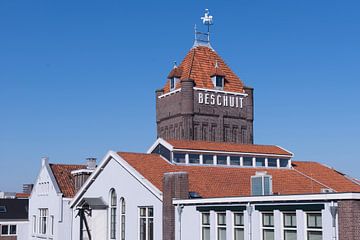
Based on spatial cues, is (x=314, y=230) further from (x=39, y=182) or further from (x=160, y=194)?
(x=39, y=182)

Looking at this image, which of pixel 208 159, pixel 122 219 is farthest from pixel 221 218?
pixel 208 159

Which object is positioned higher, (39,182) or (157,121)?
(157,121)

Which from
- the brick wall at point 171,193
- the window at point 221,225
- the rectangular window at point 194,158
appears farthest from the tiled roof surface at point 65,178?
the window at point 221,225

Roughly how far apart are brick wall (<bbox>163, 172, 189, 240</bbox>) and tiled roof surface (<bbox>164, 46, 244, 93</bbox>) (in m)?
29.9

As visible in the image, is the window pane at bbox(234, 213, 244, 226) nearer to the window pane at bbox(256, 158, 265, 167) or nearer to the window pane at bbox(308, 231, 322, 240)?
the window pane at bbox(308, 231, 322, 240)

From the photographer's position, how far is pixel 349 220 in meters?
20.3

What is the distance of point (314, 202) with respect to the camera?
21516 mm

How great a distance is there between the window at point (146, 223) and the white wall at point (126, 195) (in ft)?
1.09

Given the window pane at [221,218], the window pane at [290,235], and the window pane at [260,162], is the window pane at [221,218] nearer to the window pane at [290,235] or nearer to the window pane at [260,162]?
the window pane at [290,235]

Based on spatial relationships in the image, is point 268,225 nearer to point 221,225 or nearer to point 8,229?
point 221,225

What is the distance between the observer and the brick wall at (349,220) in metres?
20.2

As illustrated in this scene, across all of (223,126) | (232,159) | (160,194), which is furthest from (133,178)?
(223,126)

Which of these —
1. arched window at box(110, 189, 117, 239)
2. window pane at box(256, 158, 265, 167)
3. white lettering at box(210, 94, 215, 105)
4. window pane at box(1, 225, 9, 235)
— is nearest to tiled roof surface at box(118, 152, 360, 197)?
window pane at box(256, 158, 265, 167)

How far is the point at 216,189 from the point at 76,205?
12494 mm
